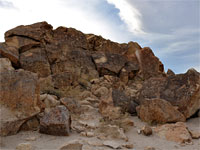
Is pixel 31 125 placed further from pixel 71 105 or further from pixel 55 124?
pixel 71 105

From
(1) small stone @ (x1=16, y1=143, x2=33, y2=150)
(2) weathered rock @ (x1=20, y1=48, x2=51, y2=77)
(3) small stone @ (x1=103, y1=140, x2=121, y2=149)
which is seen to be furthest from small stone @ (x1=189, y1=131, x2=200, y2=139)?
(2) weathered rock @ (x1=20, y1=48, x2=51, y2=77)

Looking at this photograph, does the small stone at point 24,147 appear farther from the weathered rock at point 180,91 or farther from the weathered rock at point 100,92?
the weathered rock at point 100,92

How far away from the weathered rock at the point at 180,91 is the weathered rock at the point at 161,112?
27cm

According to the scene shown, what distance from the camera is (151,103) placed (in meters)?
4.69

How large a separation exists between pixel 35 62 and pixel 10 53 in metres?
1.14

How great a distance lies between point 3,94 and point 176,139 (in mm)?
3581

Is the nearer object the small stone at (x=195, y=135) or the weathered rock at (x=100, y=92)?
the small stone at (x=195, y=135)

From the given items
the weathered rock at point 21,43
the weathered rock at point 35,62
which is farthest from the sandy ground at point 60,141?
the weathered rock at point 21,43

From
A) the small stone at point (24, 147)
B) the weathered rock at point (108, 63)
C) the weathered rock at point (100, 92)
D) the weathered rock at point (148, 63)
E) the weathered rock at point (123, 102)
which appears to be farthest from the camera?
the weathered rock at point (148, 63)

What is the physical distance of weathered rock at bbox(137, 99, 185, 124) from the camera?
14.7ft

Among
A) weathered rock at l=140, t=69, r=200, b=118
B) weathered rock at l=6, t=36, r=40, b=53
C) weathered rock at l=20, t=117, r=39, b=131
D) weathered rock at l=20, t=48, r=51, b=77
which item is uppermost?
weathered rock at l=6, t=36, r=40, b=53

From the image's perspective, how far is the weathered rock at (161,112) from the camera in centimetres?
448

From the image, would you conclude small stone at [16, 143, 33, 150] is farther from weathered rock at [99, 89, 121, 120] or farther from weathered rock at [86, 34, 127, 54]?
weathered rock at [86, 34, 127, 54]

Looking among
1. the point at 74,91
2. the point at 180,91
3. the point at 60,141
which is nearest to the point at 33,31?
the point at 74,91
